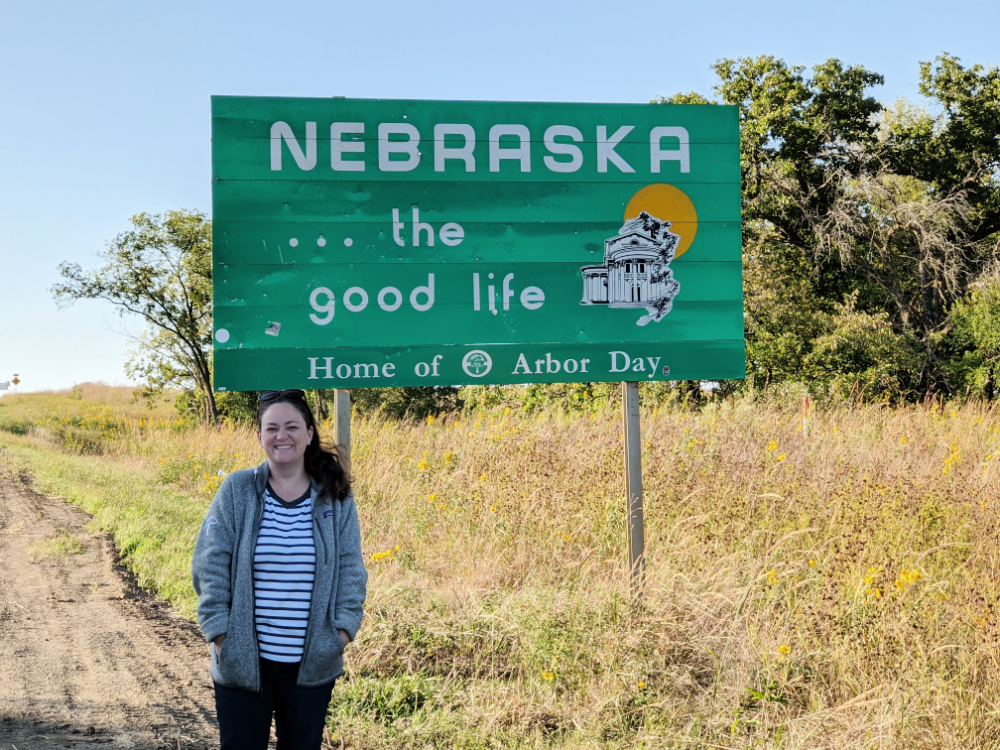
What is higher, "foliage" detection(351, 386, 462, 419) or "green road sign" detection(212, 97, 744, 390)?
"green road sign" detection(212, 97, 744, 390)

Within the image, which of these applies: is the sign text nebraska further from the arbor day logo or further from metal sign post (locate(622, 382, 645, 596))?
metal sign post (locate(622, 382, 645, 596))

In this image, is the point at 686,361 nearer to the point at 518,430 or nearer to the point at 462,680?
the point at 462,680

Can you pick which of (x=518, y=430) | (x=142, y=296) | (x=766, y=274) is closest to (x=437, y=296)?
(x=518, y=430)

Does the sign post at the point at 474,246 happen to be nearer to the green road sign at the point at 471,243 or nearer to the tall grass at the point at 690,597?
the green road sign at the point at 471,243

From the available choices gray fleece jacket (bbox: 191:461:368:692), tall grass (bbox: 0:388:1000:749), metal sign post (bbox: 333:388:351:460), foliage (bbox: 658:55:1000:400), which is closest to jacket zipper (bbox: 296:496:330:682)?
gray fleece jacket (bbox: 191:461:368:692)

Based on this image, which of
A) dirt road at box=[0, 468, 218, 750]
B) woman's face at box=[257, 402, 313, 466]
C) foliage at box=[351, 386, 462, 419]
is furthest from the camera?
foliage at box=[351, 386, 462, 419]

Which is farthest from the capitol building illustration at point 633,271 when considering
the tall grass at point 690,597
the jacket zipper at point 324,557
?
the jacket zipper at point 324,557

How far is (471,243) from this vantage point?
5.82 meters

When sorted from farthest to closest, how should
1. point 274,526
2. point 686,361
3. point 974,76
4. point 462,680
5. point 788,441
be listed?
point 974,76 → point 788,441 → point 686,361 → point 462,680 → point 274,526

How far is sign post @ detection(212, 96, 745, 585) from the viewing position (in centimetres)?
564

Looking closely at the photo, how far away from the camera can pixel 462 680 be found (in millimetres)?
4758

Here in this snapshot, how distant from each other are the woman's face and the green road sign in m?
2.32

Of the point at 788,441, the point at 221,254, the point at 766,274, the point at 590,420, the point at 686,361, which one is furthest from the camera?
the point at 766,274

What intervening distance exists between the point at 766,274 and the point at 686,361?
1751 cm
